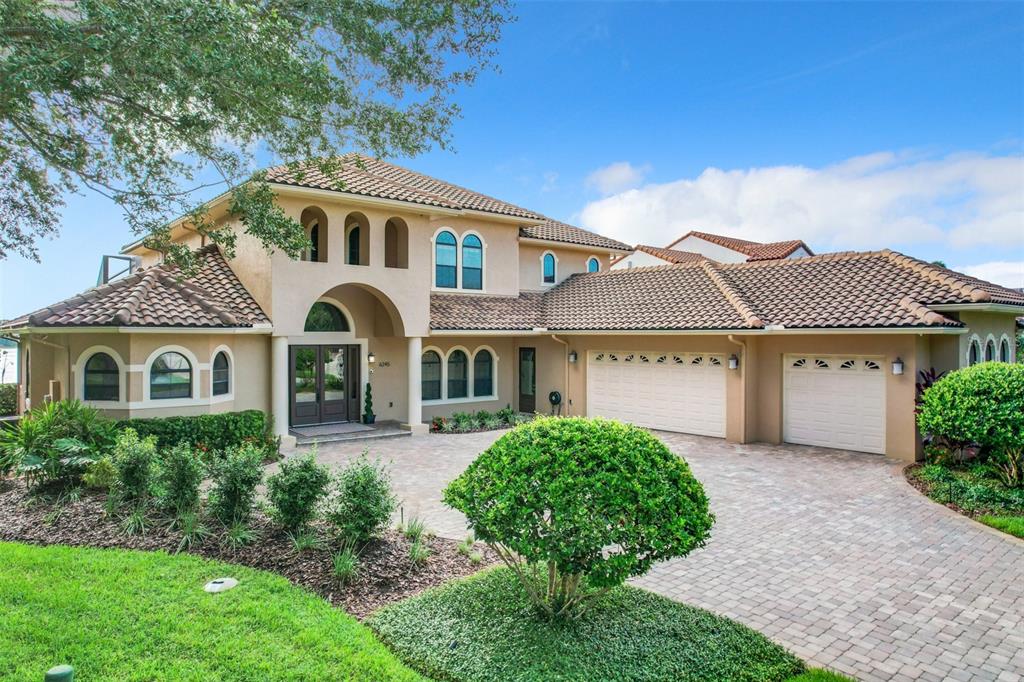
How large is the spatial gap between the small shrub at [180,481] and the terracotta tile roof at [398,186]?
22.8ft

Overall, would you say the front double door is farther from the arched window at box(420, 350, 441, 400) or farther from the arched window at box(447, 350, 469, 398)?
the arched window at box(447, 350, 469, 398)

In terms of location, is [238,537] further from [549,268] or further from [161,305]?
[549,268]

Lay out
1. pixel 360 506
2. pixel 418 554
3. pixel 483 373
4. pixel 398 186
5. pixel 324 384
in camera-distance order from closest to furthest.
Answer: pixel 418 554 < pixel 360 506 < pixel 398 186 < pixel 324 384 < pixel 483 373

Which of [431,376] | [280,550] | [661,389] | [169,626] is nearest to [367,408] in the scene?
[431,376]

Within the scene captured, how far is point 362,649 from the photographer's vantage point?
528 centimetres

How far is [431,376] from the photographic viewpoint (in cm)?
1998

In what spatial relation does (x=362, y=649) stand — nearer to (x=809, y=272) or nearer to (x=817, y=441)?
(x=817, y=441)

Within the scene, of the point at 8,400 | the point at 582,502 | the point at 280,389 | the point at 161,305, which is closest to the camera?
the point at 582,502

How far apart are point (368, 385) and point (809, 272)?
14.1 metres

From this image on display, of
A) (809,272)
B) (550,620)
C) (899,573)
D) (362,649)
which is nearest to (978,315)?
(809,272)

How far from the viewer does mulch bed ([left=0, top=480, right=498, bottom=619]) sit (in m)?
6.64

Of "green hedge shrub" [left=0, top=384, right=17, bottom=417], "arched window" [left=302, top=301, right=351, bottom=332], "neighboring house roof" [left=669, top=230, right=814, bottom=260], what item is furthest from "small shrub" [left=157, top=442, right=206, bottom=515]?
"neighboring house roof" [left=669, top=230, right=814, bottom=260]

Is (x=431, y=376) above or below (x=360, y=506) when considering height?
above

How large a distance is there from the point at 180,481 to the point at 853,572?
9286 mm
